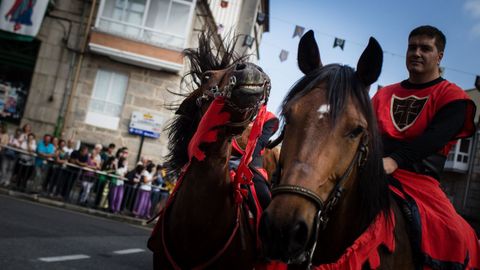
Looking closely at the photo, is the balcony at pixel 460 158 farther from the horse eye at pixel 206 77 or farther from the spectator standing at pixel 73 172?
the horse eye at pixel 206 77

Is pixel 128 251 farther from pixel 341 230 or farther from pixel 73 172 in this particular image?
pixel 341 230

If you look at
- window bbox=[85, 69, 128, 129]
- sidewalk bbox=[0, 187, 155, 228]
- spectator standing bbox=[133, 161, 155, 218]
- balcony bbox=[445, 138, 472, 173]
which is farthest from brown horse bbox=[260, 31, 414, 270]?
balcony bbox=[445, 138, 472, 173]

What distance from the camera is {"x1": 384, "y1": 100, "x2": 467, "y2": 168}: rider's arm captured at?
10.1 feet

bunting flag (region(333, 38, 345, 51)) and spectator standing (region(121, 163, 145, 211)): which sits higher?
bunting flag (region(333, 38, 345, 51))

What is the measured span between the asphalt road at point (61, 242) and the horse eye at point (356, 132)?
15.5 feet

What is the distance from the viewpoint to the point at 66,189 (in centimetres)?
1371

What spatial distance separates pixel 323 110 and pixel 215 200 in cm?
142

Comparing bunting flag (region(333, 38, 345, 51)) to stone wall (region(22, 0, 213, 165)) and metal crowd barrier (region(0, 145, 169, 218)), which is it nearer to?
stone wall (region(22, 0, 213, 165))

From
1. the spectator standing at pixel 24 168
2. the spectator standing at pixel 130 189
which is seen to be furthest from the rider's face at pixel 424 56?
the spectator standing at pixel 24 168

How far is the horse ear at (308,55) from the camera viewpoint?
2830 millimetres

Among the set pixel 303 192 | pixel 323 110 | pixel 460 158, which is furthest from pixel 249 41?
pixel 460 158

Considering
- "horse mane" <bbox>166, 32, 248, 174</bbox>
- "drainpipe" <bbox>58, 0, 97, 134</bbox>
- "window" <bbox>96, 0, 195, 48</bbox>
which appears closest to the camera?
"horse mane" <bbox>166, 32, 248, 174</bbox>

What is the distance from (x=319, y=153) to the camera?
231cm

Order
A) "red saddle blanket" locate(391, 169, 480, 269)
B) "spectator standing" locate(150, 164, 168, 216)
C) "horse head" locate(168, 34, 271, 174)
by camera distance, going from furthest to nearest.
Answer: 1. "spectator standing" locate(150, 164, 168, 216)
2. "horse head" locate(168, 34, 271, 174)
3. "red saddle blanket" locate(391, 169, 480, 269)
